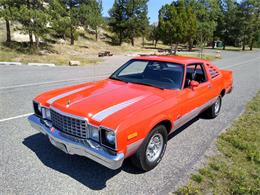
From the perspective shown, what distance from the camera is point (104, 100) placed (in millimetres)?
3270

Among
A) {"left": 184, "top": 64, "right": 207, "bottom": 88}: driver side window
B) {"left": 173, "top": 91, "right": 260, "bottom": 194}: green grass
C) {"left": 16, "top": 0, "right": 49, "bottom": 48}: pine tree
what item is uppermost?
{"left": 16, "top": 0, "right": 49, "bottom": 48}: pine tree

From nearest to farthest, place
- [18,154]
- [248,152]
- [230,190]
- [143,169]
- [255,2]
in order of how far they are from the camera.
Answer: [230,190]
[143,169]
[18,154]
[248,152]
[255,2]

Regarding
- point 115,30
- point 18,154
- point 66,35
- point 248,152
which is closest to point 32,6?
point 66,35

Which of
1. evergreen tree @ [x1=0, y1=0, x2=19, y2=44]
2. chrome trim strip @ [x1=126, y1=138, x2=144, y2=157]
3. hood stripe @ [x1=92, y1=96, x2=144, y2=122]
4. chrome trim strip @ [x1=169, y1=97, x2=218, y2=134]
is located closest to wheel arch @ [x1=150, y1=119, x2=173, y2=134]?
chrome trim strip @ [x1=169, y1=97, x2=218, y2=134]

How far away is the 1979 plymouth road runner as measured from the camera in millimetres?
2729

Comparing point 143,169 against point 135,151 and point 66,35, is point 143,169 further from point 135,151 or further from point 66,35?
Answer: point 66,35

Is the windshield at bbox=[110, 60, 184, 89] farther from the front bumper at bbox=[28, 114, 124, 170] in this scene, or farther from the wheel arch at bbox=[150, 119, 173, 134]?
the front bumper at bbox=[28, 114, 124, 170]

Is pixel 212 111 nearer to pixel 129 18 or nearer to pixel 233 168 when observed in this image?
pixel 233 168

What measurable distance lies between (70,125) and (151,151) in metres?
1.26

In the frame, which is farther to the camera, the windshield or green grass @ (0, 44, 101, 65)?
green grass @ (0, 44, 101, 65)

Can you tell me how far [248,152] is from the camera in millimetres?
3965

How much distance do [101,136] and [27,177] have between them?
127 cm

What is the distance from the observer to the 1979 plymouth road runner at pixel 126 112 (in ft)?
8.95

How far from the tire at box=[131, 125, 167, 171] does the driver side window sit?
1.19 metres
